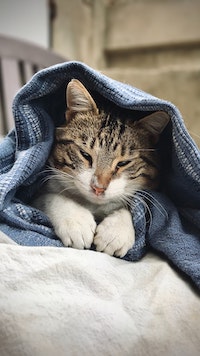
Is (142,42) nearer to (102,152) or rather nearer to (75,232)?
(102,152)

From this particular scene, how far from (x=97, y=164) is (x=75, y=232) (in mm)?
184

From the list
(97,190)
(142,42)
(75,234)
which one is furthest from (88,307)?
(142,42)

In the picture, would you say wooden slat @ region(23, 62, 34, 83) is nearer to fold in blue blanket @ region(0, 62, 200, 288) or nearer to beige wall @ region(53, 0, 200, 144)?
beige wall @ region(53, 0, 200, 144)

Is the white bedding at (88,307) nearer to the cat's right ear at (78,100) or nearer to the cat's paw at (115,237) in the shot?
the cat's paw at (115,237)

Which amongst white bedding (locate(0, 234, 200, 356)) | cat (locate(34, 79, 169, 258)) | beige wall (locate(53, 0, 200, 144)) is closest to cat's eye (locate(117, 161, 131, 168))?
cat (locate(34, 79, 169, 258))

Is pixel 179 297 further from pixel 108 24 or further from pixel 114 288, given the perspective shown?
pixel 108 24

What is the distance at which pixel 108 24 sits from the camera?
245 centimetres

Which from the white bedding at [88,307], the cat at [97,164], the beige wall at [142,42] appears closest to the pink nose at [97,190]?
the cat at [97,164]

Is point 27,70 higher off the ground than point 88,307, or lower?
higher

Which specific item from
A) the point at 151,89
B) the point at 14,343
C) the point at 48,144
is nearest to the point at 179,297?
the point at 14,343

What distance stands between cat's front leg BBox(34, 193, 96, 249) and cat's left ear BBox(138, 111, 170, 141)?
237 mm

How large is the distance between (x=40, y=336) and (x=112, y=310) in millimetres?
120

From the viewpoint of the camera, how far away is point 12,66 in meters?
1.76

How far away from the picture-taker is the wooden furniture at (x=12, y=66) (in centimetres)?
173
